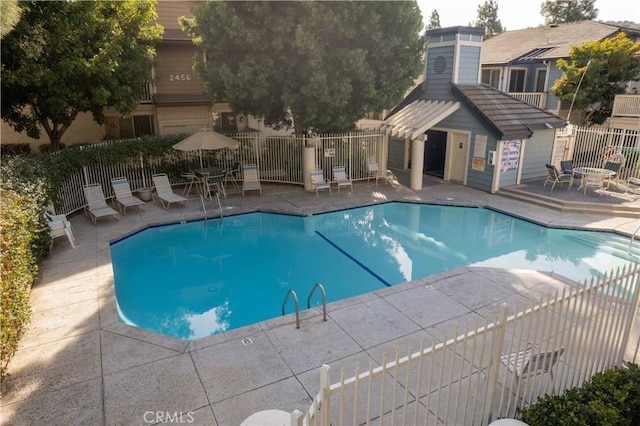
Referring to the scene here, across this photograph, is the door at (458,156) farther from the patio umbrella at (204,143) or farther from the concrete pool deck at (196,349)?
the patio umbrella at (204,143)

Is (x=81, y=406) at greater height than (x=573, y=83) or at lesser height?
lesser

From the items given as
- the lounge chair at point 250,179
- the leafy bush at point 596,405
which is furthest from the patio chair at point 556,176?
the leafy bush at point 596,405

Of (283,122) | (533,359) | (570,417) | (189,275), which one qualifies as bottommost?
(189,275)

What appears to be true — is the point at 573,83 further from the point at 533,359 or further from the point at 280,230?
the point at 533,359

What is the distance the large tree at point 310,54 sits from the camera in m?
13.3

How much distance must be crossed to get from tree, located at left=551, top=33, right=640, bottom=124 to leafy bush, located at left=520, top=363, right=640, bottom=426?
61.4 feet

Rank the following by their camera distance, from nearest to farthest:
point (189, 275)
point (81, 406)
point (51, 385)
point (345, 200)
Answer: point (81, 406) < point (51, 385) < point (189, 275) < point (345, 200)

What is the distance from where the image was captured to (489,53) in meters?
28.1

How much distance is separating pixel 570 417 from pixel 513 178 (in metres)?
13.4

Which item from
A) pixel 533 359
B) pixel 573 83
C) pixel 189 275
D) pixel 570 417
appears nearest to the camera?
pixel 570 417

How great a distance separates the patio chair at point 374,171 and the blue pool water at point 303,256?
333 centimetres

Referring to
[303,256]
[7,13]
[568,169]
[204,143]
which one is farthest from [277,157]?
[568,169]

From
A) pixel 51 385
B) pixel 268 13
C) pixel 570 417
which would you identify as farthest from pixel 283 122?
pixel 570 417

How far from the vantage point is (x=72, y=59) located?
1215cm
